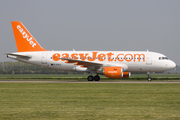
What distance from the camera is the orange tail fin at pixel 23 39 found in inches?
1470

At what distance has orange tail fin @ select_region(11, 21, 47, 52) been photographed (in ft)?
123

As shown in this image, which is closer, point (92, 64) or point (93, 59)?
point (92, 64)

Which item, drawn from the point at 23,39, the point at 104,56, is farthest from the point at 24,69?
the point at 104,56

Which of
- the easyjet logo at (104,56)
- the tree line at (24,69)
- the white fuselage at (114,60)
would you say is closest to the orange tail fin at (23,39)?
the white fuselage at (114,60)

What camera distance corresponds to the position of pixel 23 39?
37.4 m

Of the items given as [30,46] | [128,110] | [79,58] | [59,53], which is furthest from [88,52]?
[128,110]

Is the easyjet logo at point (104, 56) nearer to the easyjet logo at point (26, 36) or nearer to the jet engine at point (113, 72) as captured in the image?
the jet engine at point (113, 72)

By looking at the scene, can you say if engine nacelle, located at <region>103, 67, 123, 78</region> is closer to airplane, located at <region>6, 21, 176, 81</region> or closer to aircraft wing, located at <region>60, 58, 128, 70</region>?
airplane, located at <region>6, 21, 176, 81</region>

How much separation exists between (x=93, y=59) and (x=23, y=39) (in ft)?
33.9

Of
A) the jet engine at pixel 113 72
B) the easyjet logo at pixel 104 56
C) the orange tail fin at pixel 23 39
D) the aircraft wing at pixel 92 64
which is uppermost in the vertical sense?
the orange tail fin at pixel 23 39

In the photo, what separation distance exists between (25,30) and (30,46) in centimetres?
240

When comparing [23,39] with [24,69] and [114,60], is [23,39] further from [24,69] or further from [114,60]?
[24,69]

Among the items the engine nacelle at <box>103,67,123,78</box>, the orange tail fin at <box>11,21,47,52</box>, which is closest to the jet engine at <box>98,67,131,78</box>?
the engine nacelle at <box>103,67,123,78</box>

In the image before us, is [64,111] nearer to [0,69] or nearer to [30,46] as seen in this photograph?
[30,46]
